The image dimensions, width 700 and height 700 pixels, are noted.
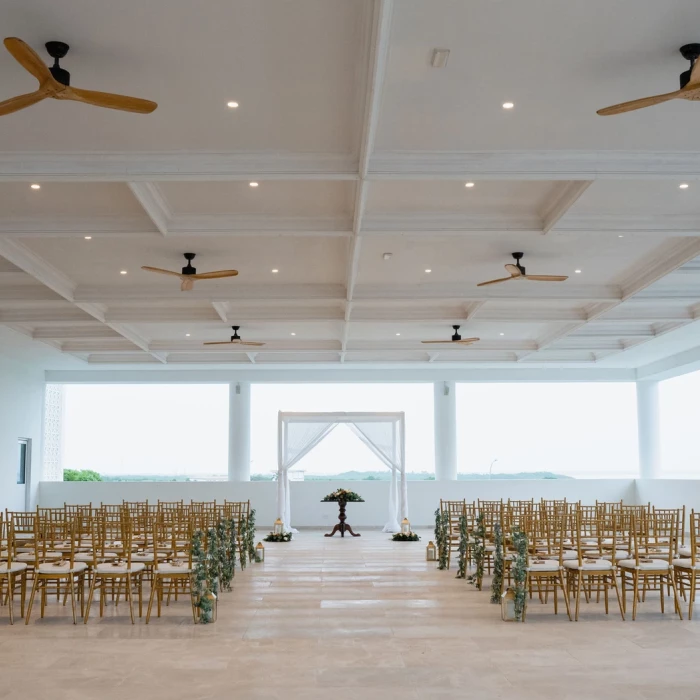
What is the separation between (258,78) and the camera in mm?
5371

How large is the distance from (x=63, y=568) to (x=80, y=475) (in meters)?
14.3

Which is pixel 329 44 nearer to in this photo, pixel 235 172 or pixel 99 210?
pixel 235 172

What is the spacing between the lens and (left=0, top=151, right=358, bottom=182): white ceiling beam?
6.55 metres

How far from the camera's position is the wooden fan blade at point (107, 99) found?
445 centimetres

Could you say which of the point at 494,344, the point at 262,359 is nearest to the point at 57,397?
the point at 262,359

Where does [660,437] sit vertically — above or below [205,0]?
below

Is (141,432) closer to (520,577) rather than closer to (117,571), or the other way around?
(117,571)

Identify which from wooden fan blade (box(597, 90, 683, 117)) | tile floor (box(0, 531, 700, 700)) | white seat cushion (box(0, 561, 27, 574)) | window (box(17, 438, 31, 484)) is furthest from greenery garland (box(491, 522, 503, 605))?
window (box(17, 438, 31, 484))

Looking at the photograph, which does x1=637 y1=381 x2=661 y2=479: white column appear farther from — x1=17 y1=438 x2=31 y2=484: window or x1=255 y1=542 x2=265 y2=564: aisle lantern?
x1=17 y1=438 x2=31 y2=484: window

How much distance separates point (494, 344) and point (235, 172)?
35.0 ft

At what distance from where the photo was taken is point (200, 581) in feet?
24.7

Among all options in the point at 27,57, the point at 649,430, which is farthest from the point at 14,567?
the point at 649,430

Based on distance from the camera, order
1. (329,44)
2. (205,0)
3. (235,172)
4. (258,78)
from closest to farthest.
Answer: (205,0), (329,44), (258,78), (235,172)

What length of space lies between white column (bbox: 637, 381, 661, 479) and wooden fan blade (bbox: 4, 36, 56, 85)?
58.5 feet
